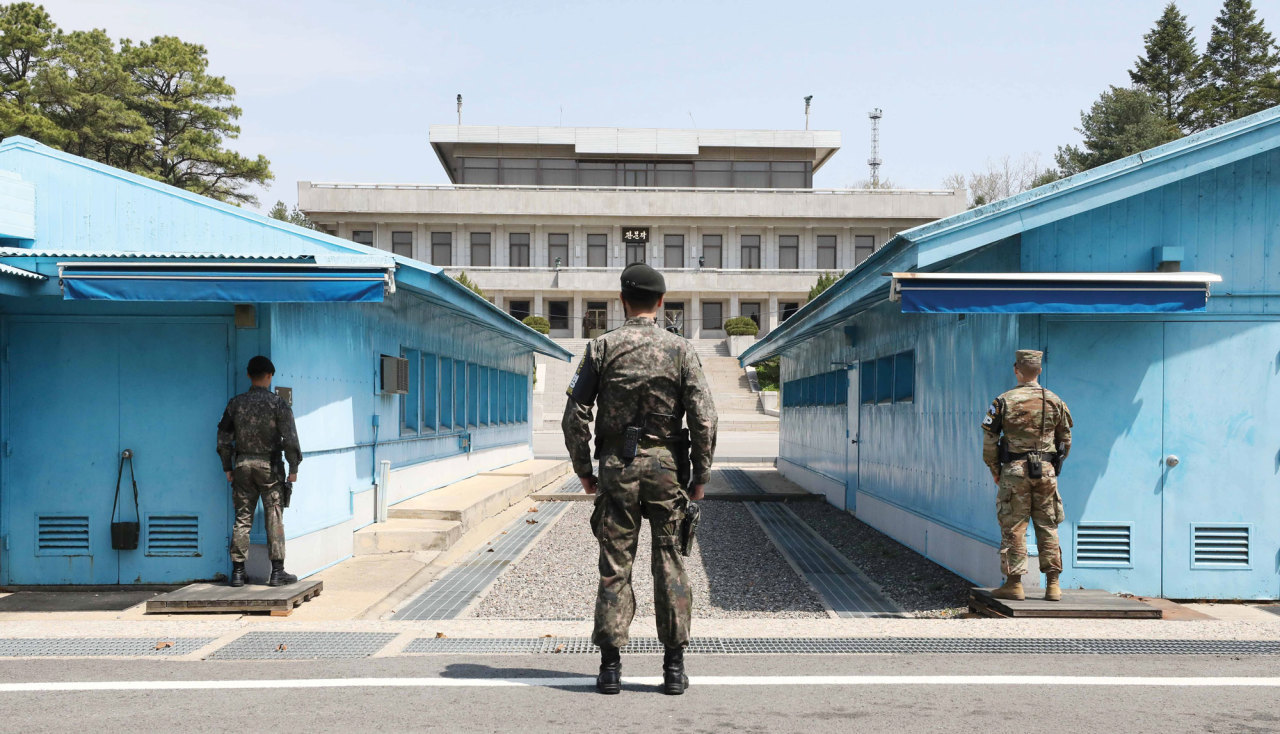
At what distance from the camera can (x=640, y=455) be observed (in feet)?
17.6

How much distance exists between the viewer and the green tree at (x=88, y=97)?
40.6 m

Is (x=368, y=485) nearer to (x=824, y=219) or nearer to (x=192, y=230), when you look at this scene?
(x=192, y=230)

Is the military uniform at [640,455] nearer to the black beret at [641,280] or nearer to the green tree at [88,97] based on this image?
the black beret at [641,280]

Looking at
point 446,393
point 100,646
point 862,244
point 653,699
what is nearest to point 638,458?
point 653,699

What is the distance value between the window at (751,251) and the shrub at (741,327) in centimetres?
704

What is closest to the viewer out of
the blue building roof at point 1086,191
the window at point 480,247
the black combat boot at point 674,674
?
the black combat boot at point 674,674

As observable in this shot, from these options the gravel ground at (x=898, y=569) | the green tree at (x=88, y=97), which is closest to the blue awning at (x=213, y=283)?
the gravel ground at (x=898, y=569)

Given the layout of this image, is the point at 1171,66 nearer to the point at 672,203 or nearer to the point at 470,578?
the point at 672,203

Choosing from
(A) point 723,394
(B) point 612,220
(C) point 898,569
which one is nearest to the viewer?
A: (C) point 898,569

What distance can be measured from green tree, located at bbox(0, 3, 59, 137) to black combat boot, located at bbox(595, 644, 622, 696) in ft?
136

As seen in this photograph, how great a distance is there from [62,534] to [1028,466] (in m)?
7.91

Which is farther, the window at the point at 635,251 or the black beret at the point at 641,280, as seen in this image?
the window at the point at 635,251

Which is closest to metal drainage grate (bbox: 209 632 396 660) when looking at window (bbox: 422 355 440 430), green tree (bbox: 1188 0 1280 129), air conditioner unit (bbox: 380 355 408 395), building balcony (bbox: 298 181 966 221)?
air conditioner unit (bbox: 380 355 408 395)

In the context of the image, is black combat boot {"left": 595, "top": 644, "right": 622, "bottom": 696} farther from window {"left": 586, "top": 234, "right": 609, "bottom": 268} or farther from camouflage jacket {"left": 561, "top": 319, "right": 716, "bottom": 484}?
window {"left": 586, "top": 234, "right": 609, "bottom": 268}
